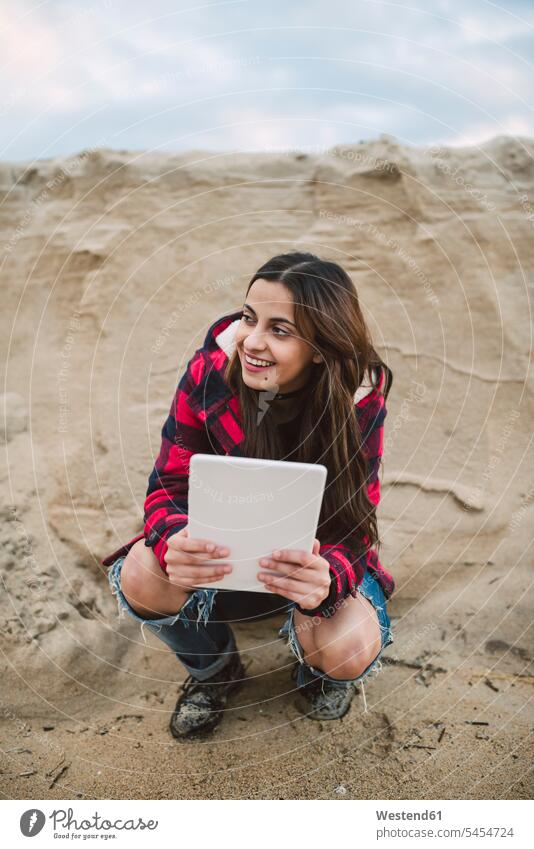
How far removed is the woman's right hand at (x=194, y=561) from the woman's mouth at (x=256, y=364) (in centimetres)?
40

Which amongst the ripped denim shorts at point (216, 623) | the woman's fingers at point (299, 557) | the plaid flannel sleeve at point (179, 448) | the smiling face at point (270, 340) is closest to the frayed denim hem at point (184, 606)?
the ripped denim shorts at point (216, 623)

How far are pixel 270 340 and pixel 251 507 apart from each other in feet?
1.27

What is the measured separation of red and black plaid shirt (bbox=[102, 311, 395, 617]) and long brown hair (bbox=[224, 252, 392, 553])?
0.12ft

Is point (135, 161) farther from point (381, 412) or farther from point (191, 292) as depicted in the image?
point (381, 412)

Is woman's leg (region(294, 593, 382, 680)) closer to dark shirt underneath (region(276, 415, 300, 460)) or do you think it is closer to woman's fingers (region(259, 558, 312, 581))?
woman's fingers (region(259, 558, 312, 581))

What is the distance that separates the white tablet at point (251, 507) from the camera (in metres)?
1.32

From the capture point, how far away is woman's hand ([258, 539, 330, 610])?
142cm

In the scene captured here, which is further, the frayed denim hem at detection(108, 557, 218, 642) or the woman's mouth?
the frayed denim hem at detection(108, 557, 218, 642)

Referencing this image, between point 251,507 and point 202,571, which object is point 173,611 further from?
point 251,507

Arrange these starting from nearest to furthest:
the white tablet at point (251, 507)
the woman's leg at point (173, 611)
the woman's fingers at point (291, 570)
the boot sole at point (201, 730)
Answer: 1. the white tablet at point (251, 507)
2. the woman's fingers at point (291, 570)
3. the woman's leg at point (173, 611)
4. the boot sole at point (201, 730)

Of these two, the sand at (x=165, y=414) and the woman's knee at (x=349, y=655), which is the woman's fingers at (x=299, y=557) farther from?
the sand at (x=165, y=414)

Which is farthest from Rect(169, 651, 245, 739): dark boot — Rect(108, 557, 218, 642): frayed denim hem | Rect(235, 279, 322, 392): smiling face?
Rect(235, 279, 322, 392): smiling face

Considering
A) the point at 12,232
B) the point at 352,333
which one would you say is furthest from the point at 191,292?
the point at 352,333
